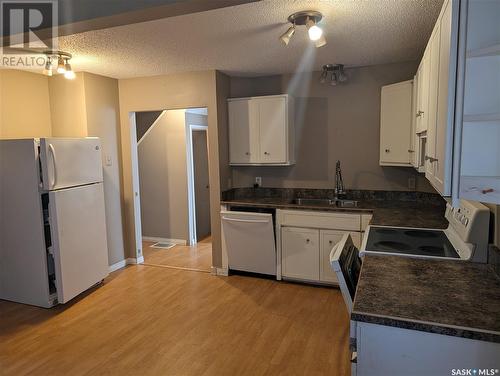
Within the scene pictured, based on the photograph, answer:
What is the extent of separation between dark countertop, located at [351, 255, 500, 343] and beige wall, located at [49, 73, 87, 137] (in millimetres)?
3504

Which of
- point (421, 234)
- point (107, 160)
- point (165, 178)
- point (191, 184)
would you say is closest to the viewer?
point (421, 234)

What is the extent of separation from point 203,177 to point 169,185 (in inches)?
24.2

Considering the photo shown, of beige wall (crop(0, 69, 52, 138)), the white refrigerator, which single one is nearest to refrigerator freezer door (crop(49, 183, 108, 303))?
the white refrigerator

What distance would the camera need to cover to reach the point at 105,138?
4.11 meters

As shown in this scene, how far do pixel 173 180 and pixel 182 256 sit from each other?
1.24 m

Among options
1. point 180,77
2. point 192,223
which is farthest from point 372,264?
point 192,223

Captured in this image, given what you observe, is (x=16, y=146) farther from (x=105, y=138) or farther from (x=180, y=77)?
(x=180, y=77)

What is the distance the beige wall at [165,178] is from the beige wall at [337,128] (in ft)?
4.73

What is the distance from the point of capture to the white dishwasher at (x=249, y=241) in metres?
3.66

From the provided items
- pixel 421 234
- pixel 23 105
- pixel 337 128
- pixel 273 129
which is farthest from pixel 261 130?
pixel 23 105

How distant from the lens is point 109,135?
13.7ft

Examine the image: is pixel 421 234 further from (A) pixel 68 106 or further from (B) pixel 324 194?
(A) pixel 68 106

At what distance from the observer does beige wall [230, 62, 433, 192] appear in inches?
148

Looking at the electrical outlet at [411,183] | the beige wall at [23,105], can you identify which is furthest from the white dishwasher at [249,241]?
the beige wall at [23,105]
